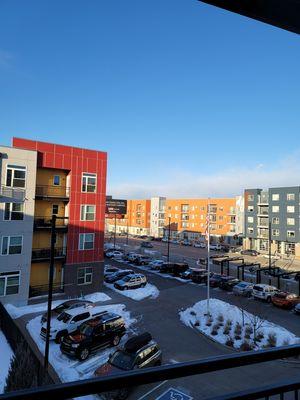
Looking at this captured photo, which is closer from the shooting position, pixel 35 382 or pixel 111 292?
pixel 35 382

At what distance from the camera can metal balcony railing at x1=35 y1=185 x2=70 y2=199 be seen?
75.4 feet

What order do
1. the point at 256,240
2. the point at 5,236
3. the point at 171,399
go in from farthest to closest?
the point at 256,240, the point at 5,236, the point at 171,399

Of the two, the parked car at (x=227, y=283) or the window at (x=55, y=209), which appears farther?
the parked car at (x=227, y=283)

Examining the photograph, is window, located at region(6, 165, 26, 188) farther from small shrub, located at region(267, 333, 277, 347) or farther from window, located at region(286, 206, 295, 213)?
window, located at region(286, 206, 295, 213)

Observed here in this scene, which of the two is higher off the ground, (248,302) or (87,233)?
(87,233)

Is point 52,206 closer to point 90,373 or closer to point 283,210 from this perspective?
point 90,373

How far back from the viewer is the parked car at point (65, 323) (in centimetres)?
1510

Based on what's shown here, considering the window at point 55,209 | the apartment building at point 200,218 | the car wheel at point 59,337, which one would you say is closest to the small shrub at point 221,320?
the car wheel at point 59,337

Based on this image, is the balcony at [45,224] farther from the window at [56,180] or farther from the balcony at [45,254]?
the window at [56,180]

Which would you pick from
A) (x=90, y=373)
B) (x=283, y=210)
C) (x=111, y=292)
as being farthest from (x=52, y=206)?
(x=283, y=210)

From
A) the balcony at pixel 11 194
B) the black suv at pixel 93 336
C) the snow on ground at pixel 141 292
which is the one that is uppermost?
the balcony at pixel 11 194

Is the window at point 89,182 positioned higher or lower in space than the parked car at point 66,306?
higher

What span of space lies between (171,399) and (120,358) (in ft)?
8.12

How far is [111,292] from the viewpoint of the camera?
25109 mm
